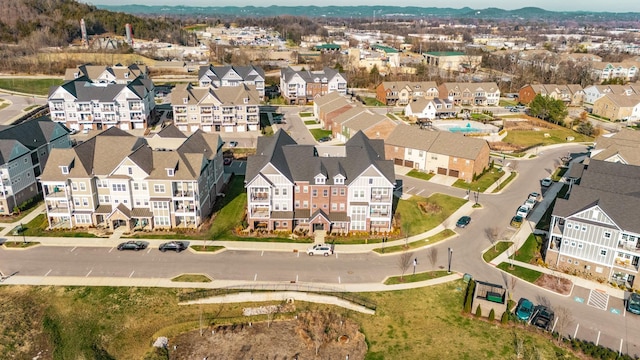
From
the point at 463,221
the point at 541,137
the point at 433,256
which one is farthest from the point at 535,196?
the point at 541,137

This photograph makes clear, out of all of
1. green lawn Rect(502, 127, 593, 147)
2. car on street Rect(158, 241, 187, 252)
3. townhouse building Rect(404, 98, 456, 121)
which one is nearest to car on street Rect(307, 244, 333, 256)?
car on street Rect(158, 241, 187, 252)

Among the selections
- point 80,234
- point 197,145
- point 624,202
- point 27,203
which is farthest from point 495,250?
point 27,203

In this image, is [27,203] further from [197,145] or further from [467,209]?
[467,209]

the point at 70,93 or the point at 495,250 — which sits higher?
the point at 70,93

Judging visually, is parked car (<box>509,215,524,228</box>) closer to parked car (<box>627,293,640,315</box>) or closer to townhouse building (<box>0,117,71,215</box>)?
parked car (<box>627,293,640,315</box>)

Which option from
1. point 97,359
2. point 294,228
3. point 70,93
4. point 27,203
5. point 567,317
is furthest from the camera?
point 70,93

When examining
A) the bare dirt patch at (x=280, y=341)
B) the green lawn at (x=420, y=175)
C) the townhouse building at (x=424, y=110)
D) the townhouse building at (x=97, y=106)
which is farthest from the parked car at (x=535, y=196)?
the townhouse building at (x=97, y=106)
